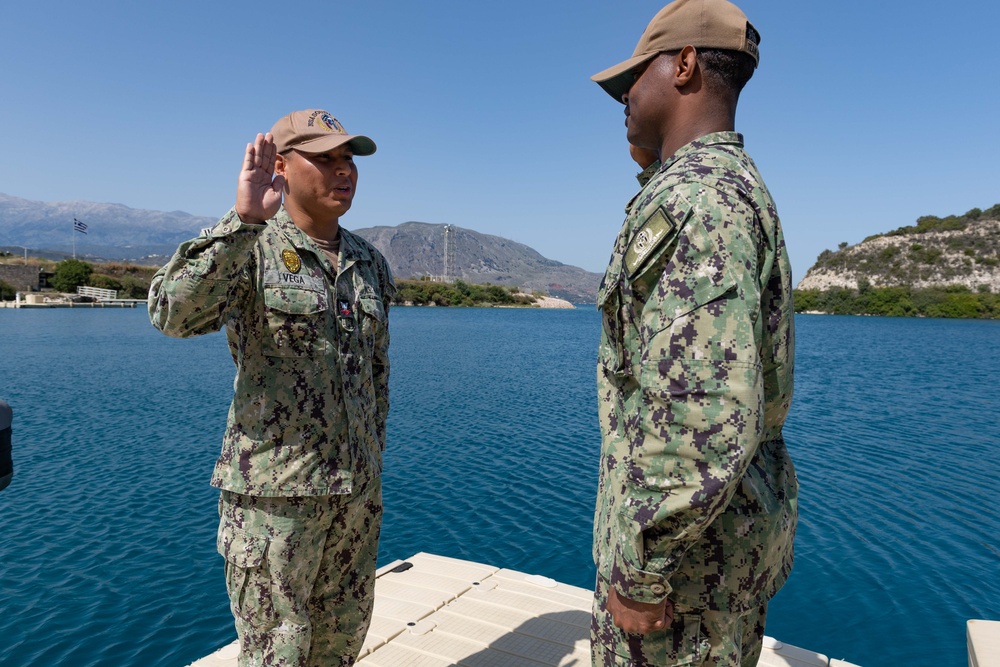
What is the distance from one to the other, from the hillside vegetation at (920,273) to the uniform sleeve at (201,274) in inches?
3939

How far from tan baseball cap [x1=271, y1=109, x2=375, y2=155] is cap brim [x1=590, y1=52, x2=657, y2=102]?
3.77ft

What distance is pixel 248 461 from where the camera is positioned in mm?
2467

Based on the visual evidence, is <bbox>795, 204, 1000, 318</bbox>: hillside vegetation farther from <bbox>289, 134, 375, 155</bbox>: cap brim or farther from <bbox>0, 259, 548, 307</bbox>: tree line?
<bbox>289, 134, 375, 155</bbox>: cap brim

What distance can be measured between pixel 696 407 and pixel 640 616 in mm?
563

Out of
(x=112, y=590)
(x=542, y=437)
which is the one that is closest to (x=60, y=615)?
(x=112, y=590)

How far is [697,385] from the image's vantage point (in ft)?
4.75

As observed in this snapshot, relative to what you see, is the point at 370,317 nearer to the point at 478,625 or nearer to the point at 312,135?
the point at 312,135

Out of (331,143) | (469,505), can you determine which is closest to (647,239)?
(331,143)

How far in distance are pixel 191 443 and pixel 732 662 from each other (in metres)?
13.3

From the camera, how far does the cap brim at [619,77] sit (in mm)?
1749

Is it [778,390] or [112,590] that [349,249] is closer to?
[778,390]

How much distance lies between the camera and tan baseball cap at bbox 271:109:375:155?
2.59 m

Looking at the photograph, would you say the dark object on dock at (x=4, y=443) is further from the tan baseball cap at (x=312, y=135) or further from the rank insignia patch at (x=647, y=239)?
the rank insignia patch at (x=647, y=239)

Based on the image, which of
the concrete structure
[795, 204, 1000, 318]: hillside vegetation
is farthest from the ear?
[795, 204, 1000, 318]: hillside vegetation
